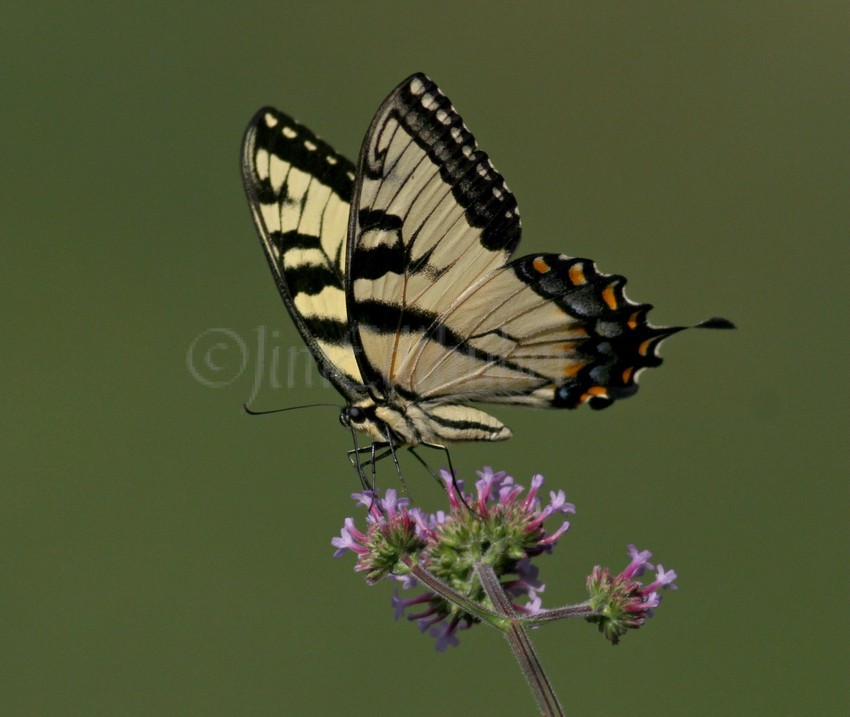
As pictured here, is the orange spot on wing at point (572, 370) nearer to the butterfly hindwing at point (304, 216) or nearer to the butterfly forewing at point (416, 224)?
the butterfly forewing at point (416, 224)

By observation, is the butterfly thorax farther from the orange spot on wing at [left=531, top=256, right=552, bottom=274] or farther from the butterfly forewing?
the orange spot on wing at [left=531, top=256, right=552, bottom=274]

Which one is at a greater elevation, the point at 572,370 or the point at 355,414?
the point at 355,414

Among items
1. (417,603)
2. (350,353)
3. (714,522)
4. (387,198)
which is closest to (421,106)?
(387,198)

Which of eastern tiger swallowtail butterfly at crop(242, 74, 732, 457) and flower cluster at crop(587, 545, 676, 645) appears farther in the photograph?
eastern tiger swallowtail butterfly at crop(242, 74, 732, 457)

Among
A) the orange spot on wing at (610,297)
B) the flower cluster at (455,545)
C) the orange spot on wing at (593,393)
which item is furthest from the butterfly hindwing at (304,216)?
the orange spot on wing at (610,297)

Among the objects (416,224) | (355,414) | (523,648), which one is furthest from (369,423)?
(523,648)

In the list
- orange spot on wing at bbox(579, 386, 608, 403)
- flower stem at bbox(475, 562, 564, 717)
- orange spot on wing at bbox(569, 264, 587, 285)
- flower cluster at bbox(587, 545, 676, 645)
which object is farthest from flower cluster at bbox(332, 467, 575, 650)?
orange spot on wing at bbox(569, 264, 587, 285)

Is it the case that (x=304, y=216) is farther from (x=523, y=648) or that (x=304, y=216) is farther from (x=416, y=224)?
(x=523, y=648)
